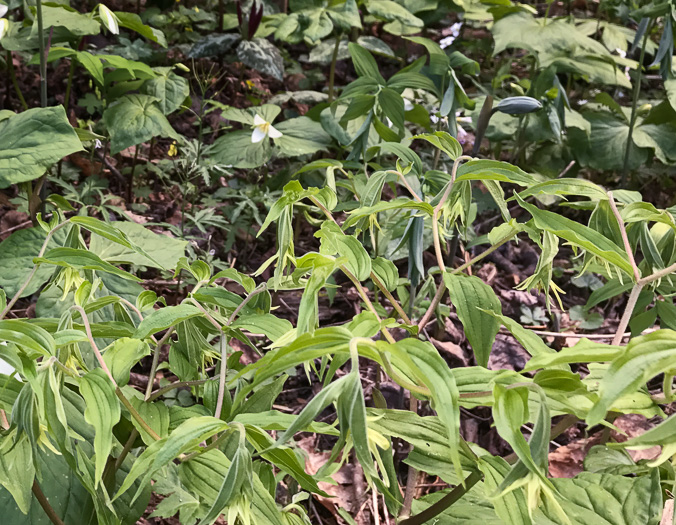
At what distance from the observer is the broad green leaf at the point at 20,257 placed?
1.58 meters

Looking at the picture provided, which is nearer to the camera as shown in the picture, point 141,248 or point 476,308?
point 476,308

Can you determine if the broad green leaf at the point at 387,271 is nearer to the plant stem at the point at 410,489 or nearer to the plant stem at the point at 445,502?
the plant stem at the point at 410,489

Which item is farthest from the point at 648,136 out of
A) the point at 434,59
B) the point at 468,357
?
the point at 468,357

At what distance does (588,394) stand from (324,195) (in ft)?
1.97

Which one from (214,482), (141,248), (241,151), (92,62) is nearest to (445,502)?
(214,482)

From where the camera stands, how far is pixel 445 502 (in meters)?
0.84

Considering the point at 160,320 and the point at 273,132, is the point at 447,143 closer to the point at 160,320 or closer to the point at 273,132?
the point at 160,320

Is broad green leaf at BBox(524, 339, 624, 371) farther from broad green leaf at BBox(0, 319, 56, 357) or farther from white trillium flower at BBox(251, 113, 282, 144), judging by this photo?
white trillium flower at BBox(251, 113, 282, 144)

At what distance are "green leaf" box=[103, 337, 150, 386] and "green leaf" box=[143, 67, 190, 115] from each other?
5.40ft

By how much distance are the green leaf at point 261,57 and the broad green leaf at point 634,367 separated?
2.31m

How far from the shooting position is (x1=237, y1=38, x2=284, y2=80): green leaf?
2615 millimetres

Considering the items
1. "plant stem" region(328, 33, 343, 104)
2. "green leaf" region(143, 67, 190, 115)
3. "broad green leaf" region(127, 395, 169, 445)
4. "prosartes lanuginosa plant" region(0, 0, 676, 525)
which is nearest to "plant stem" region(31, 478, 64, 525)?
"prosartes lanuginosa plant" region(0, 0, 676, 525)

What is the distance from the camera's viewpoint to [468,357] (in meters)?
1.92

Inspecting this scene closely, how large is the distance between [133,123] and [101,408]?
65.0 inches
